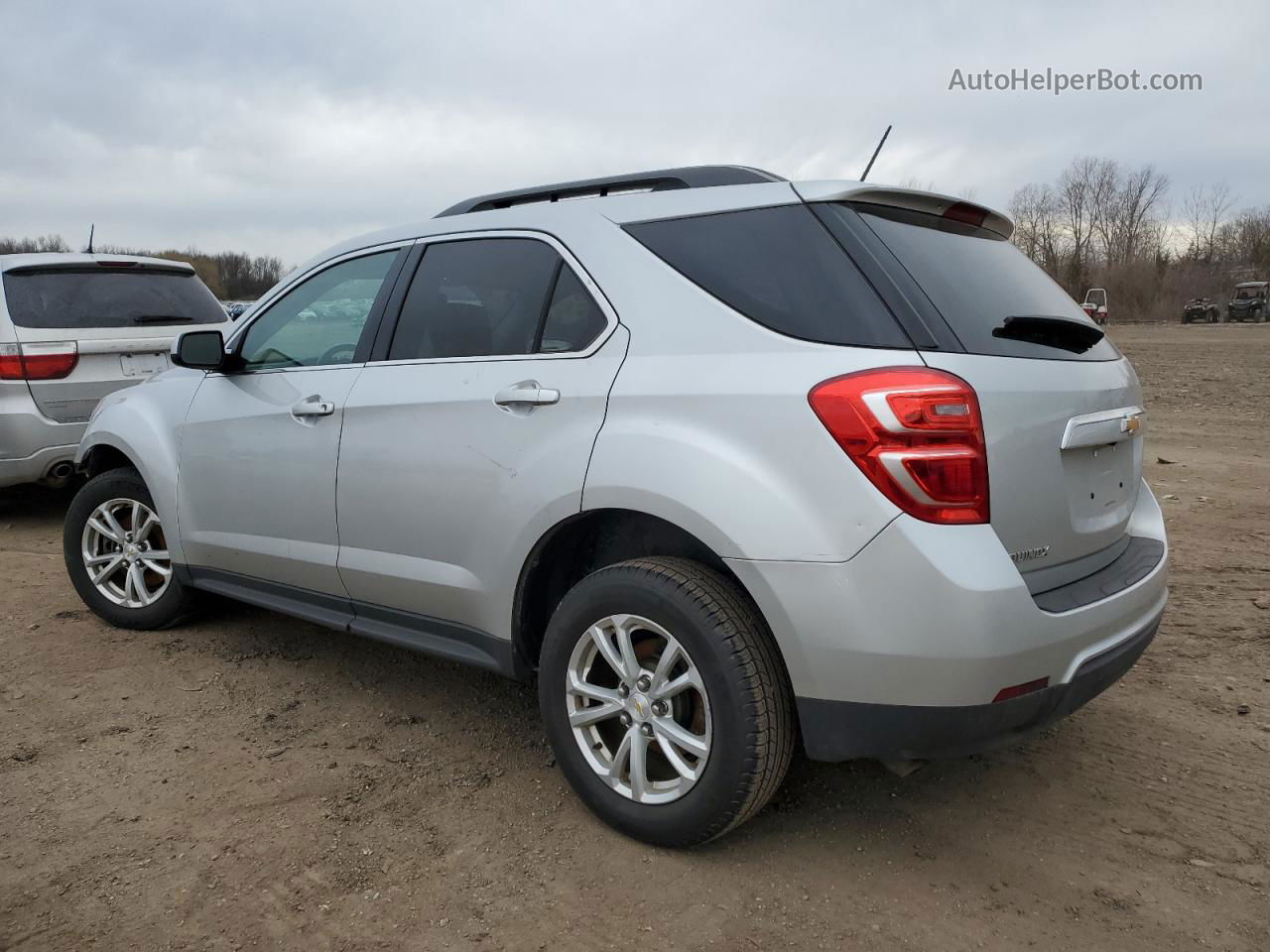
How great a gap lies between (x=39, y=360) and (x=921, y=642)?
6.05m

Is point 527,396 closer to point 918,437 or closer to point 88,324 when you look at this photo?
point 918,437

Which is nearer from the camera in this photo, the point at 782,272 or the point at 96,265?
the point at 782,272

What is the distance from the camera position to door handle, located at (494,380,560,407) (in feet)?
9.17

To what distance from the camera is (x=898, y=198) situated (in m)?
2.71

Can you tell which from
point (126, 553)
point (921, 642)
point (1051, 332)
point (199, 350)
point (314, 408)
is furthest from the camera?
point (126, 553)

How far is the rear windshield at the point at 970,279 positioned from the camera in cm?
249

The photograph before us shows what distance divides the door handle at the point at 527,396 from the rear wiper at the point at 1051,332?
3.94 ft

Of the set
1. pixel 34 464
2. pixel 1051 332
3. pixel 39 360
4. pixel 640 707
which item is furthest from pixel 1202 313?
pixel 640 707

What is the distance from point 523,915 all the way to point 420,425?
1.48 meters

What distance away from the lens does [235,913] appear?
241 centimetres

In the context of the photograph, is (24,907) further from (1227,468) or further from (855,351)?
(1227,468)

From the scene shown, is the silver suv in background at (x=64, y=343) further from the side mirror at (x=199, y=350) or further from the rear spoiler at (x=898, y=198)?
the rear spoiler at (x=898, y=198)

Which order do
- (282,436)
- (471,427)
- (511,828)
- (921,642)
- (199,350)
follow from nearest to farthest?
1. (921,642)
2. (511,828)
3. (471,427)
4. (282,436)
5. (199,350)

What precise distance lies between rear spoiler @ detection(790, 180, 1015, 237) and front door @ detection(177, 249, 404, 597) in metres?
1.61
